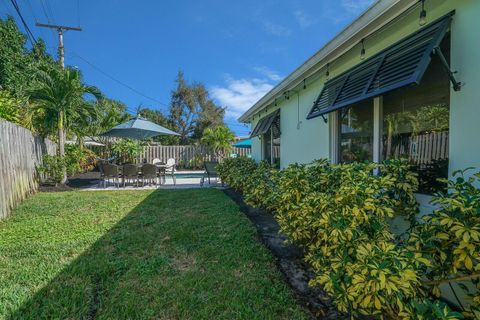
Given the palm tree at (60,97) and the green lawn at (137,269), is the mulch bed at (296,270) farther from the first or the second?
the palm tree at (60,97)

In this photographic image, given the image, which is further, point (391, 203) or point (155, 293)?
point (155, 293)

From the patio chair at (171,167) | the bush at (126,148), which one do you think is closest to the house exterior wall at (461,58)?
the patio chair at (171,167)

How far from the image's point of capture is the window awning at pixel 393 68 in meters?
2.41

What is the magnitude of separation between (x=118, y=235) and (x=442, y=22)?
16.3ft

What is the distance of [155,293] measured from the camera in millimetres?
2637

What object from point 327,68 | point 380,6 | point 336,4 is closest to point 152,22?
point 336,4

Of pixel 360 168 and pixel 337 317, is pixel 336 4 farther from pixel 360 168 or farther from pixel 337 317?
pixel 337 317

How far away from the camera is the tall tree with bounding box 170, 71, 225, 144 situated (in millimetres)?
28109

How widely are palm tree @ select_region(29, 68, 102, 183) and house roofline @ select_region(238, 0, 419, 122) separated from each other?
7.50 m

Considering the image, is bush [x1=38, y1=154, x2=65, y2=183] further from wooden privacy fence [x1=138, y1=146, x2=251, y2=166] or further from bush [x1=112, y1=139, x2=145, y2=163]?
wooden privacy fence [x1=138, y1=146, x2=251, y2=166]

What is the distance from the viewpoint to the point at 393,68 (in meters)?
2.90

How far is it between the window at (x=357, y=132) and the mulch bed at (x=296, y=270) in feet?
5.63

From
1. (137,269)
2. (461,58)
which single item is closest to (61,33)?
(137,269)

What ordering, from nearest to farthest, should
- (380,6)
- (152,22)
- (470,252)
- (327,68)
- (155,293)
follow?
(470,252), (155,293), (380,6), (327,68), (152,22)
